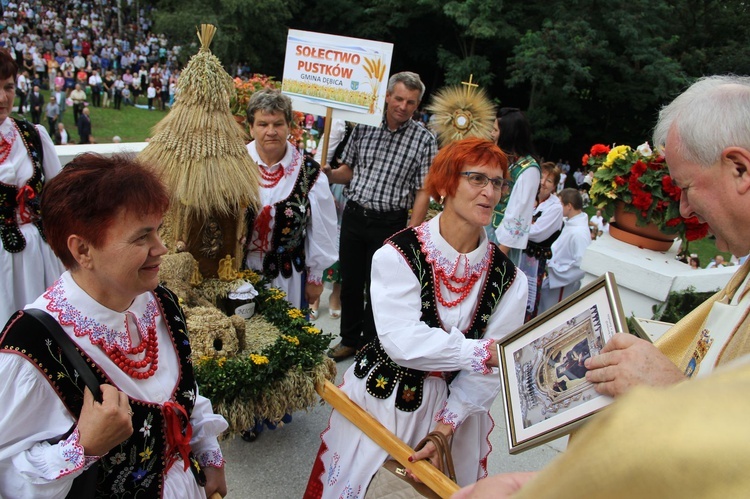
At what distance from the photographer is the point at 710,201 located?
1.53 m

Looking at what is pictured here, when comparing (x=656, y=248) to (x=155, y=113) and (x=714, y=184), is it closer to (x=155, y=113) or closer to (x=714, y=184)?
(x=714, y=184)

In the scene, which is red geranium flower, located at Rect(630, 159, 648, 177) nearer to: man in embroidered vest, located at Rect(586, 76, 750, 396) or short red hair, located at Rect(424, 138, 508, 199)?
short red hair, located at Rect(424, 138, 508, 199)

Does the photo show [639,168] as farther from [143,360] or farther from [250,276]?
[143,360]

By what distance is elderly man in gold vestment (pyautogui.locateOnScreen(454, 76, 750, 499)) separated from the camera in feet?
1.43

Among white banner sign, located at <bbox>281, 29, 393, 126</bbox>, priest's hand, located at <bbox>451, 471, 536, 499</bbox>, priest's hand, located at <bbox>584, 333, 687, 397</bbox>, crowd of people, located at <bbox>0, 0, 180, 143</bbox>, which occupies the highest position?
white banner sign, located at <bbox>281, 29, 393, 126</bbox>

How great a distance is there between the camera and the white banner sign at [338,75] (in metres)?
4.44

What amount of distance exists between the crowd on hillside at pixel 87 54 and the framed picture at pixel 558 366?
20.9 metres

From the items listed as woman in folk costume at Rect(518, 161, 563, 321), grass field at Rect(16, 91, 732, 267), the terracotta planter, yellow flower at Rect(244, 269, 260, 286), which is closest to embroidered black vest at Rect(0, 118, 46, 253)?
yellow flower at Rect(244, 269, 260, 286)

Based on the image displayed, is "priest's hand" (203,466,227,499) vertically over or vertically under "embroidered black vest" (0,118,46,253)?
under

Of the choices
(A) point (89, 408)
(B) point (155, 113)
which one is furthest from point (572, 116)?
(A) point (89, 408)

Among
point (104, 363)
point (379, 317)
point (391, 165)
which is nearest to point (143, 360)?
point (104, 363)

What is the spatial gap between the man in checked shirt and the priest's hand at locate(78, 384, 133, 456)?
3.21 metres

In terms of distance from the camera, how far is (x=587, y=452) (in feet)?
1.56

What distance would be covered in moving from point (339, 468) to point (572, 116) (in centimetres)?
2705
